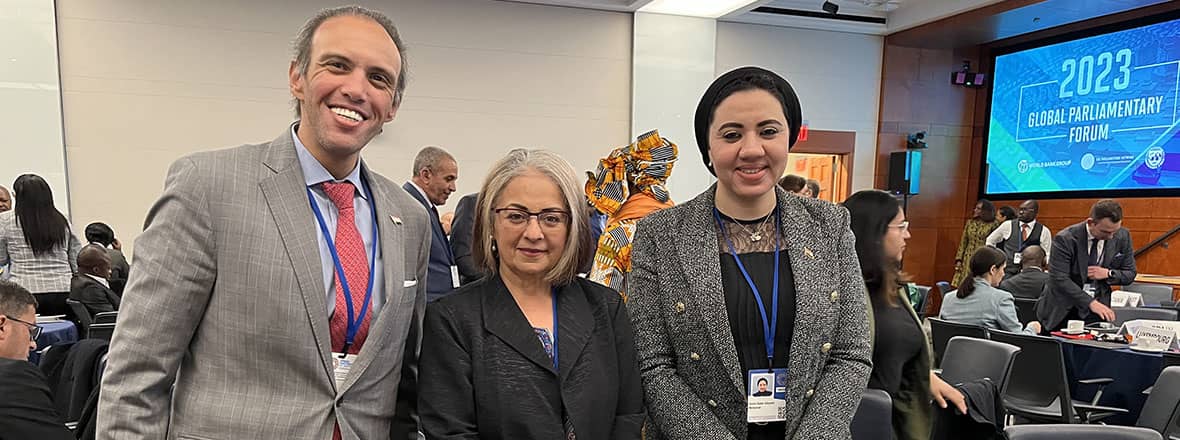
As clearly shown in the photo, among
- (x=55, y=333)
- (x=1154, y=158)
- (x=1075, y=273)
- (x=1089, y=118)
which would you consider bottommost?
(x=55, y=333)

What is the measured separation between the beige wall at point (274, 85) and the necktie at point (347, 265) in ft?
19.2

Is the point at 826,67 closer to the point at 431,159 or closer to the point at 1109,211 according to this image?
the point at 1109,211

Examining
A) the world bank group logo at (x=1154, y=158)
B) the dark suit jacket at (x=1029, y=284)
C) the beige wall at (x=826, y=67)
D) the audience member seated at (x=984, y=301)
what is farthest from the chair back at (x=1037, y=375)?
the world bank group logo at (x=1154, y=158)

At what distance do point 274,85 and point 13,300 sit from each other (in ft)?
15.5

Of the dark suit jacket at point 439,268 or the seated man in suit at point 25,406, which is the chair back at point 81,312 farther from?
the seated man in suit at point 25,406

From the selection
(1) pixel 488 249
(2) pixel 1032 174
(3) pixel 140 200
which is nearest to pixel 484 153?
(3) pixel 140 200

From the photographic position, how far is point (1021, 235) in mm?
7691

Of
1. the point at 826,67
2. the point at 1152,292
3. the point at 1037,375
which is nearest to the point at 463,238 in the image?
the point at 1037,375

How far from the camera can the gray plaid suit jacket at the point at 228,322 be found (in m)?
1.12

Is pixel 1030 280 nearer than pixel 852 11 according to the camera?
Yes

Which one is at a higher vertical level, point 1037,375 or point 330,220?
point 330,220

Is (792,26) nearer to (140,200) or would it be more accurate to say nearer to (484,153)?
(484,153)

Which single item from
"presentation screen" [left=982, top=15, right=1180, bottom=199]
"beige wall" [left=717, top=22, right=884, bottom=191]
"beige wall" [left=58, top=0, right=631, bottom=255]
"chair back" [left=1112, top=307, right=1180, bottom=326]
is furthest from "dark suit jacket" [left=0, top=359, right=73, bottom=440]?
"presentation screen" [left=982, top=15, right=1180, bottom=199]

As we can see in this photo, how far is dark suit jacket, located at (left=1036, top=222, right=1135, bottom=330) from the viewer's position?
4.90 metres
